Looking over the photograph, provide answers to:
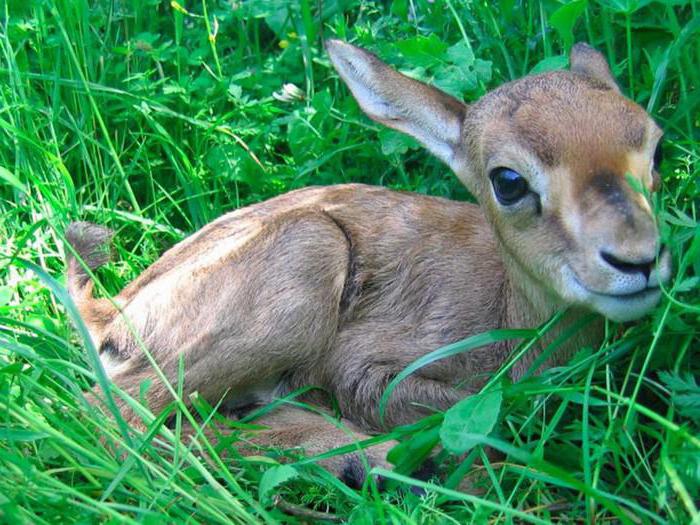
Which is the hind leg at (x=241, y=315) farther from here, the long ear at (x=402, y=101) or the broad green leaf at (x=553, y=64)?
the broad green leaf at (x=553, y=64)

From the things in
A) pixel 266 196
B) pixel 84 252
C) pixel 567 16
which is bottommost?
pixel 266 196

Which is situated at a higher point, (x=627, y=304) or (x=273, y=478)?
(x=627, y=304)

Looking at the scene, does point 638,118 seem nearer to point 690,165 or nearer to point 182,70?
point 690,165

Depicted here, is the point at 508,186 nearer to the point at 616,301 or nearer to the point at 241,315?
the point at 616,301

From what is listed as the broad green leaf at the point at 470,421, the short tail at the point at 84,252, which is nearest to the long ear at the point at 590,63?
the broad green leaf at the point at 470,421

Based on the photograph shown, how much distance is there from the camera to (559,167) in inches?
162

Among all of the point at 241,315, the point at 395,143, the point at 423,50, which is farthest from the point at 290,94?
the point at 241,315

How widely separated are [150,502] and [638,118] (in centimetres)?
230

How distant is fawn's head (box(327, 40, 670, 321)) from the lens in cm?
383

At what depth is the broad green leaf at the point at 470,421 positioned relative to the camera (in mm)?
3777

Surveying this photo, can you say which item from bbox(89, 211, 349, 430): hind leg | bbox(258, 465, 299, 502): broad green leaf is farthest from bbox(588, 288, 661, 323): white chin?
bbox(89, 211, 349, 430): hind leg

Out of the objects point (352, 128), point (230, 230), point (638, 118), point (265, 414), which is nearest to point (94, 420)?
point (265, 414)

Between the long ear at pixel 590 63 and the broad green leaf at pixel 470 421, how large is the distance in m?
1.77

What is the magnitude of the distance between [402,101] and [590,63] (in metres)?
0.88
